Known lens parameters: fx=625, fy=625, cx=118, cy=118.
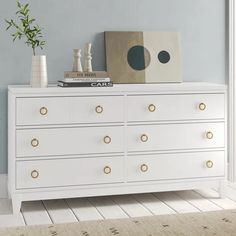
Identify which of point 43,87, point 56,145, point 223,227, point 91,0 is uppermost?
point 91,0

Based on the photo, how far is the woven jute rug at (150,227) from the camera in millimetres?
2643

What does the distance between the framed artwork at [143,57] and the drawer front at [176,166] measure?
1.97 feet

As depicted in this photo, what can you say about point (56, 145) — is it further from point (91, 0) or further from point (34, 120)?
point (91, 0)

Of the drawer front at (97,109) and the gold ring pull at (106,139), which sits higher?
the drawer front at (97,109)

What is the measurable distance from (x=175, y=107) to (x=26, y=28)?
1042 mm

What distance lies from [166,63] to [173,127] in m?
0.58

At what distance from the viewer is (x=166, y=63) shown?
424 centimetres

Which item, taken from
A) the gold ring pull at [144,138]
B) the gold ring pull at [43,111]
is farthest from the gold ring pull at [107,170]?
the gold ring pull at [43,111]

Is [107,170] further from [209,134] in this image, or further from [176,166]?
[209,134]

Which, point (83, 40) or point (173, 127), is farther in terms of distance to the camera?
point (83, 40)

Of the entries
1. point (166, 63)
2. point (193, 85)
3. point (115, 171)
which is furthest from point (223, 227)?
point (166, 63)

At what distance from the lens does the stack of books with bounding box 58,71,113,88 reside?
372 cm

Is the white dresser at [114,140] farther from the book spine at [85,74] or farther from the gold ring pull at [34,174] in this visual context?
the book spine at [85,74]

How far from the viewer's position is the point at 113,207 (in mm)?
3760
